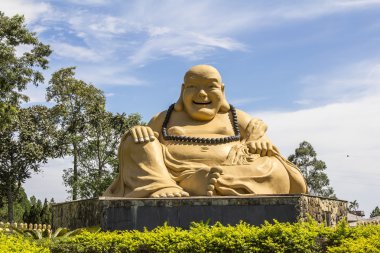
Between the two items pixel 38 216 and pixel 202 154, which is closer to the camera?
pixel 202 154

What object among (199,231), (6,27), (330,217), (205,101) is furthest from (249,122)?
(6,27)

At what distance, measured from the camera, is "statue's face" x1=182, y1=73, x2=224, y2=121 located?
28.4 ft

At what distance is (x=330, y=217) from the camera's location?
7789 mm

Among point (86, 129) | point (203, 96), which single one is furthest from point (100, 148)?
point (203, 96)

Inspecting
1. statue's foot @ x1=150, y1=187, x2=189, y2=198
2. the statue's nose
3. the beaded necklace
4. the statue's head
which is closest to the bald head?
the statue's head

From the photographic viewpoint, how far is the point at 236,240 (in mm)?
5648

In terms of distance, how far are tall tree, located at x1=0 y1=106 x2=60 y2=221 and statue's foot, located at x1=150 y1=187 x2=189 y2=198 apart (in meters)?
16.4

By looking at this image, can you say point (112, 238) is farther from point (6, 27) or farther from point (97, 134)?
point (97, 134)

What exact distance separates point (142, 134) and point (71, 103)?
15.7 m

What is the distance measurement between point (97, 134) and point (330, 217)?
15.5 m

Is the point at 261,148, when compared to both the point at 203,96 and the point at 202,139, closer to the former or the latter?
the point at 202,139

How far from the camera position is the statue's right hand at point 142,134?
7.96 m

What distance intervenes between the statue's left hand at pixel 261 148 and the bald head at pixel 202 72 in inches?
45.7

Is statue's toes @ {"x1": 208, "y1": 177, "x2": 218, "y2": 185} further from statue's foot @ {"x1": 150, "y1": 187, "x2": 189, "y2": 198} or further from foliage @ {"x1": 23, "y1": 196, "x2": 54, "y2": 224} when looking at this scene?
foliage @ {"x1": 23, "y1": 196, "x2": 54, "y2": 224}
